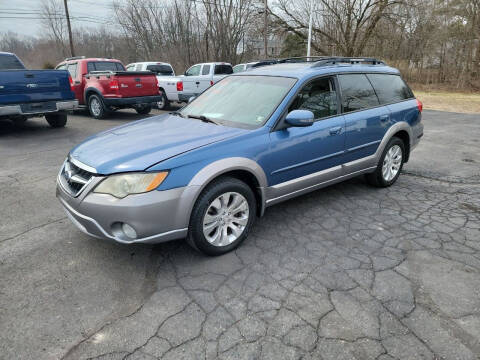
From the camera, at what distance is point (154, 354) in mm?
2061

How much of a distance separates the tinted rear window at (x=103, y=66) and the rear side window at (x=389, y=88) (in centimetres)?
960

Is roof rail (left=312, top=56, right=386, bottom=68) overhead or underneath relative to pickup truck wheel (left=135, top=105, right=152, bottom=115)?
overhead

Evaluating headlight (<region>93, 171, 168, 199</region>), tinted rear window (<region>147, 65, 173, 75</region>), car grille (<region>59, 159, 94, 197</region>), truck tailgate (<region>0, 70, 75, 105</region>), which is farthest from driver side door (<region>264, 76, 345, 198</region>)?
tinted rear window (<region>147, 65, 173, 75</region>)

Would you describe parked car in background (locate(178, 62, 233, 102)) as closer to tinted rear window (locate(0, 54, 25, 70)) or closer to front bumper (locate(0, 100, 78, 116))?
front bumper (locate(0, 100, 78, 116))

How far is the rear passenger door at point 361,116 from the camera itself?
398cm

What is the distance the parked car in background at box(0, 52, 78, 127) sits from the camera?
23.9 feet

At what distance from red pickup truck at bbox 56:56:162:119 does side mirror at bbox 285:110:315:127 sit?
797 cm

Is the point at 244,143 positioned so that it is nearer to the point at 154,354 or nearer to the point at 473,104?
the point at 154,354

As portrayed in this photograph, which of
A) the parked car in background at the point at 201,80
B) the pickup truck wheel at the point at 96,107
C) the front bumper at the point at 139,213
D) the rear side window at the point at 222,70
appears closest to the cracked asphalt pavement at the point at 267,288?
the front bumper at the point at 139,213

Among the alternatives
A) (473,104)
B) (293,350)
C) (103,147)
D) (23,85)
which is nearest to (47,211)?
(103,147)

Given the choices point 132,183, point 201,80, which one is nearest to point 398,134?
point 132,183

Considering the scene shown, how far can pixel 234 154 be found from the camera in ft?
9.78

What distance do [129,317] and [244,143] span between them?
5.50ft

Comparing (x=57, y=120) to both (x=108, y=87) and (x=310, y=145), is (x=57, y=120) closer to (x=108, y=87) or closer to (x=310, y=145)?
(x=108, y=87)
